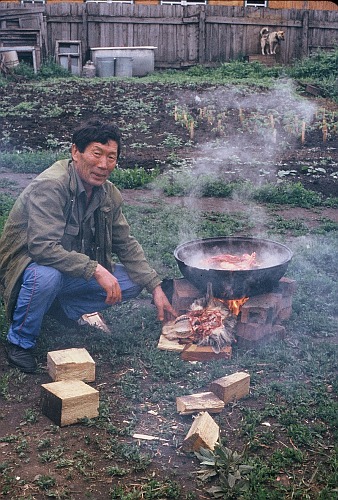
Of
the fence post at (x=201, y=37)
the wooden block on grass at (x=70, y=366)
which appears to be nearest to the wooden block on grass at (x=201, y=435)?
the wooden block on grass at (x=70, y=366)

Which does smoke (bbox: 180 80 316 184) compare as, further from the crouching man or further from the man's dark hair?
the man's dark hair

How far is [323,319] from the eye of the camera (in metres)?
5.48

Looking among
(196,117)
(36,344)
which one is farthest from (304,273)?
(196,117)

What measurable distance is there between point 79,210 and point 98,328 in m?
1.01

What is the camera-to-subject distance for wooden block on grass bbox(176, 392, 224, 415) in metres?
3.99

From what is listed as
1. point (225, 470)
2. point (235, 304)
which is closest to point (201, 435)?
point (225, 470)

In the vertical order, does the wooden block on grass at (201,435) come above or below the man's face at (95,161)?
below

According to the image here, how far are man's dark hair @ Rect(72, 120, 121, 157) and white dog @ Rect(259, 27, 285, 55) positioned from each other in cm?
1601

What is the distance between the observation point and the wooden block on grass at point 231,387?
13.5 ft

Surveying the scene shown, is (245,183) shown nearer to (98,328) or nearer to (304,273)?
(304,273)

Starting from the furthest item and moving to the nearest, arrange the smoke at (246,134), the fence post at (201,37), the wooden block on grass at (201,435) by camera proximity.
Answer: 1. the fence post at (201,37)
2. the smoke at (246,134)
3. the wooden block on grass at (201,435)

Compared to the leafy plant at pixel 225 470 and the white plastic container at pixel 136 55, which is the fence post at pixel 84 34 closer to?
the white plastic container at pixel 136 55

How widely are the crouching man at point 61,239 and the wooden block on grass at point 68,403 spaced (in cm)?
58

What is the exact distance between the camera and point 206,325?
489 centimetres
